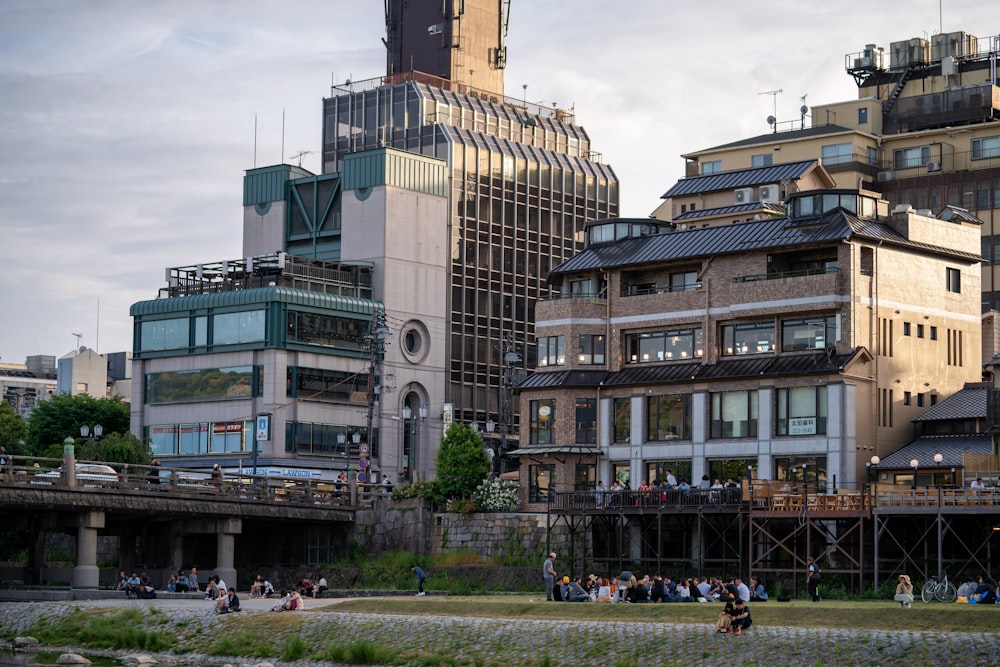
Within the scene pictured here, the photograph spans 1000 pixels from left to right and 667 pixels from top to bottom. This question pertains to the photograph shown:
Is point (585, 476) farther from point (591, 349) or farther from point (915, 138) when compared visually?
point (915, 138)

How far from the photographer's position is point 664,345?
288 ft

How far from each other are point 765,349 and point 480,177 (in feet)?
209

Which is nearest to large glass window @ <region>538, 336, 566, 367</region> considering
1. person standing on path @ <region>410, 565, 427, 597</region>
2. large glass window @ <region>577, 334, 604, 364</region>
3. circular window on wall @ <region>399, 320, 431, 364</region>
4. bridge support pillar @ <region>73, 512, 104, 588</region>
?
large glass window @ <region>577, 334, 604, 364</region>

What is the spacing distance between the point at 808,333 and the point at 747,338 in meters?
3.54

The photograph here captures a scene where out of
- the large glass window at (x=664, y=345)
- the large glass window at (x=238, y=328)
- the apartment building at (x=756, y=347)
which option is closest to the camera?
the apartment building at (x=756, y=347)

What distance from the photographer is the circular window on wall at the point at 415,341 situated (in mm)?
132375

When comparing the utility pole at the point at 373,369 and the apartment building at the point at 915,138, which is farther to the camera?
the apartment building at the point at 915,138

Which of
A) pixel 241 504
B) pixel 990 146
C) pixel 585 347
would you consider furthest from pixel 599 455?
pixel 990 146

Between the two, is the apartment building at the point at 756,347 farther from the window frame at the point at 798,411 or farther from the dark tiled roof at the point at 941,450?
the dark tiled roof at the point at 941,450

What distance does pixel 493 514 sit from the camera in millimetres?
86062

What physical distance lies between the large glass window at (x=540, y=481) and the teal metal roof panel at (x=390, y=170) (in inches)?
1905

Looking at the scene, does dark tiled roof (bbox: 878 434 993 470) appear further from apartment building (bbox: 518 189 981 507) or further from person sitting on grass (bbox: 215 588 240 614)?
person sitting on grass (bbox: 215 588 240 614)

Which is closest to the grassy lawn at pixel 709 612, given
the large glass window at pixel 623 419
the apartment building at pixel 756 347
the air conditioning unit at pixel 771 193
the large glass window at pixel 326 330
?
the apartment building at pixel 756 347

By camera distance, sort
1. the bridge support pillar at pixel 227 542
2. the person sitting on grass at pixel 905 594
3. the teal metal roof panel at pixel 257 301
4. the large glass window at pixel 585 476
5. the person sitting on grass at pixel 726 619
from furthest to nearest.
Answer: the teal metal roof panel at pixel 257 301
the large glass window at pixel 585 476
the bridge support pillar at pixel 227 542
the person sitting on grass at pixel 905 594
the person sitting on grass at pixel 726 619
